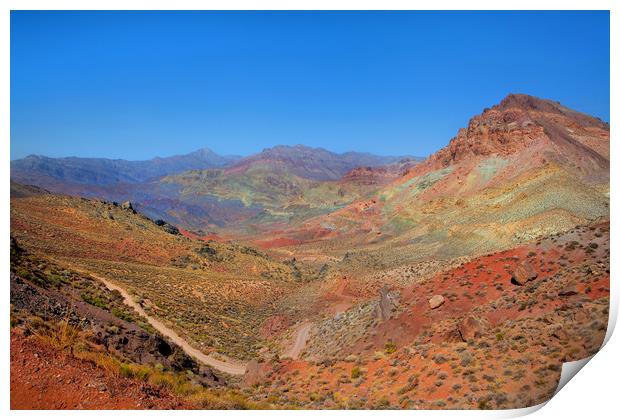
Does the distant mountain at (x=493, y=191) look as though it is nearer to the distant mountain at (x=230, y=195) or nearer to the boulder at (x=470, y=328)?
the boulder at (x=470, y=328)

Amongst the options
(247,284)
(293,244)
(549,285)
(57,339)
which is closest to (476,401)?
(549,285)


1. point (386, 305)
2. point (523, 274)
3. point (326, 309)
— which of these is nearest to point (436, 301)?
point (386, 305)

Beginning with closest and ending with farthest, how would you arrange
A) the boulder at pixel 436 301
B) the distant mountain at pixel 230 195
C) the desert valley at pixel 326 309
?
the desert valley at pixel 326 309, the boulder at pixel 436 301, the distant mountain at pixel 230 195

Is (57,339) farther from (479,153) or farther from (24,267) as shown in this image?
(479,153)

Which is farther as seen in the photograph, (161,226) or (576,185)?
(161,226)

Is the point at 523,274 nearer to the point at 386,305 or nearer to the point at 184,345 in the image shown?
the point at 386,305

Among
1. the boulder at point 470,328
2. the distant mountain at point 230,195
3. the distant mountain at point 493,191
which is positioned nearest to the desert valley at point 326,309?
the boulder at point 470,328
